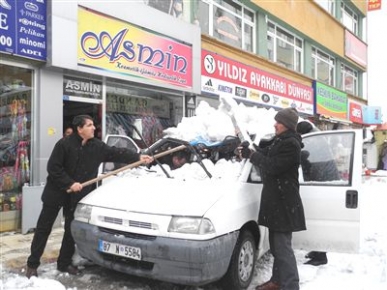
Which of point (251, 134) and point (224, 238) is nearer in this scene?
point (224, 238)

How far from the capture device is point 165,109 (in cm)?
1038

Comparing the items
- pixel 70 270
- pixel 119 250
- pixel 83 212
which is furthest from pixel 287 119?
pixel 70 270

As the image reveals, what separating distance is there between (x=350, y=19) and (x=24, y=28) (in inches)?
814

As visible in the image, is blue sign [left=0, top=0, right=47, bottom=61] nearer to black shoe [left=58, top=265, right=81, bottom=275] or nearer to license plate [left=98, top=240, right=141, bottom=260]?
black shoe [left=58, top=265, right=81, bottom=275]

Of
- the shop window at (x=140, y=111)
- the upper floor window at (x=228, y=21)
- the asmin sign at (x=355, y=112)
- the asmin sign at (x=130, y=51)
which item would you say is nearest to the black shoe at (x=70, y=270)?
the shop window at (x=140, y=111)

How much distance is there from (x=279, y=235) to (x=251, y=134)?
1.30 metres

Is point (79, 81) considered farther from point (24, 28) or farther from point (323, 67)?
point (323, 67)

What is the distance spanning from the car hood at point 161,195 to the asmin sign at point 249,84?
692 cm

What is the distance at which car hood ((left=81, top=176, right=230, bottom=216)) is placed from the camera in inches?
155

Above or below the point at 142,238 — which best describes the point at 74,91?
above

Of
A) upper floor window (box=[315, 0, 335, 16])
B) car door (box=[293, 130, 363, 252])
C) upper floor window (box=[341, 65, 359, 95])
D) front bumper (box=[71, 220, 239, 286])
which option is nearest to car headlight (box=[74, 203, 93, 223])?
front bumper (box=[71, 220, 239, 286])

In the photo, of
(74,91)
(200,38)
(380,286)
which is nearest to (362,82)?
(200,38)

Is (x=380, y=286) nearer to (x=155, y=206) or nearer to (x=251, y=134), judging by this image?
(x=251, y=134)

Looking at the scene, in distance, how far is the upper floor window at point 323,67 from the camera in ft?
62.6
